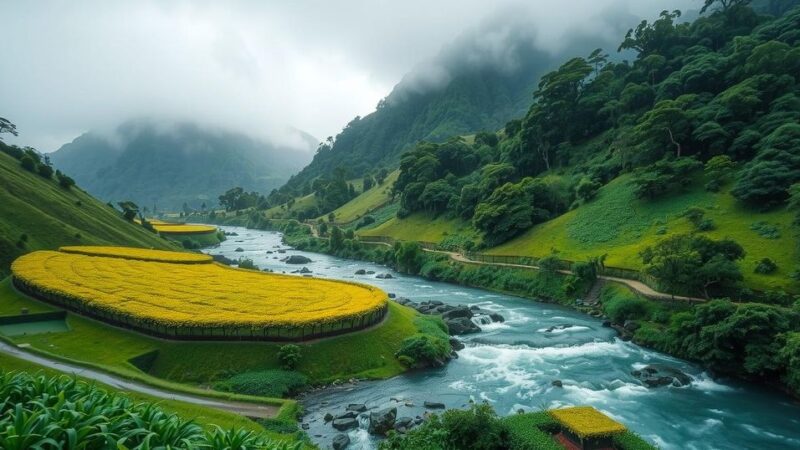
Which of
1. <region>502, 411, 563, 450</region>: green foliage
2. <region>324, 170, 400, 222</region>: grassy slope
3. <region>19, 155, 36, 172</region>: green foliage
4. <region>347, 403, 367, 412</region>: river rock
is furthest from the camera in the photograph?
<region>324, 170, 400, 222</region>: grassy slope

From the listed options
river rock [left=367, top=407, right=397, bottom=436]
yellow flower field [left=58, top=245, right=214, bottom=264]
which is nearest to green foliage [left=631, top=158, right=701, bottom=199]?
river rock [left=367, top=407, right=397, bottom=436]

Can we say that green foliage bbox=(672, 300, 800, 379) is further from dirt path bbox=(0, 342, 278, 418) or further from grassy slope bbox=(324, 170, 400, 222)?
grassy slope bbox=(324, 170, 400, 222)

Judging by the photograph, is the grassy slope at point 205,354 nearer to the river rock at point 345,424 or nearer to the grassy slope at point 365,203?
the river rock at point 345,424

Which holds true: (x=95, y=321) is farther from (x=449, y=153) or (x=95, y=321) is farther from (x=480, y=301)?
(x=449, y=153)

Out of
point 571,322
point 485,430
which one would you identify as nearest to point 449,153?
point 571,322

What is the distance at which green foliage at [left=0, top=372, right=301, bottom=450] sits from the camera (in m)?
12.2

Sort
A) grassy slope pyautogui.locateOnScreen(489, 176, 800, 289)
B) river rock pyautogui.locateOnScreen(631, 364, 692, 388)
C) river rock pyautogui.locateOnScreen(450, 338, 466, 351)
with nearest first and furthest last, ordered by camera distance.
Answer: river rock pyautogui.locateOnScreen(631, 364, 692, 388), river rock pyautogui.locateOnScreen(450, 338, 466, 351), grassy slope pyautogui.locateOnScreen(489, 176, 800, 289)

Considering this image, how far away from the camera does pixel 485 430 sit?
2592 cm

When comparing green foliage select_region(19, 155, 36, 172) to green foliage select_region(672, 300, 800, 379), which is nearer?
green foliage select_region(672, 300, 800, 379)

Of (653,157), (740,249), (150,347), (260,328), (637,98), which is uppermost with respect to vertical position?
(637,98)

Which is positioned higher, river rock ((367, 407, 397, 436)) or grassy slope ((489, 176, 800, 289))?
grassy slope ((489, 176, 800, 289))

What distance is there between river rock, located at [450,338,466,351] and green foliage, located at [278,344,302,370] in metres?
17.7

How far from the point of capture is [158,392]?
3055 centimetres

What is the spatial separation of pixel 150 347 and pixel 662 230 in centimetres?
6656
